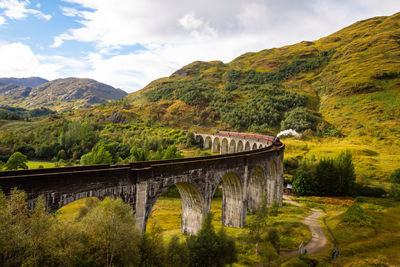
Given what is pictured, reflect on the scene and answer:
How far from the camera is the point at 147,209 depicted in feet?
60.6

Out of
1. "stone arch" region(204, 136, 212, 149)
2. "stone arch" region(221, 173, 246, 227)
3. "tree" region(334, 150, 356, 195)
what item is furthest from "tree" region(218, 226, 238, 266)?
"stone arch" region(204, 136, 212, 149)

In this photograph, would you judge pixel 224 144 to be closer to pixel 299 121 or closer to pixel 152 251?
pixel 299 121

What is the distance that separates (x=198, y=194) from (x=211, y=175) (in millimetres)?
2547

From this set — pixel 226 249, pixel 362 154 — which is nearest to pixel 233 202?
pixel 226 249

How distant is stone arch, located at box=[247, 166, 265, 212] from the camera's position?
38.2m

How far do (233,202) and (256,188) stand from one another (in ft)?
31.5

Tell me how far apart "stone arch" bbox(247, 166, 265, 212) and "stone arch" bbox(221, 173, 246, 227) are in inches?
299

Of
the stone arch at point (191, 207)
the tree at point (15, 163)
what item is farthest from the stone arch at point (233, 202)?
the tree at point (15, 163)

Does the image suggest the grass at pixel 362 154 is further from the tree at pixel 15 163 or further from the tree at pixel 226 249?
the tree at pixel 15 163

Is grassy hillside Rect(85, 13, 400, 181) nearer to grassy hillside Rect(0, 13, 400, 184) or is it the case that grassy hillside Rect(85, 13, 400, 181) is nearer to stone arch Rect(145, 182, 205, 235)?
grassy hillside Rect(0, 13, 400, 184)

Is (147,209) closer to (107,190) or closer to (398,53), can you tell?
(107,190)

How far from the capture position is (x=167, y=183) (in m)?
19.9

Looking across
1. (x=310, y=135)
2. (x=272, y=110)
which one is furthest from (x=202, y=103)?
(x=310, y=135)

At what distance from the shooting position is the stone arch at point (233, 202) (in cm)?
3080
